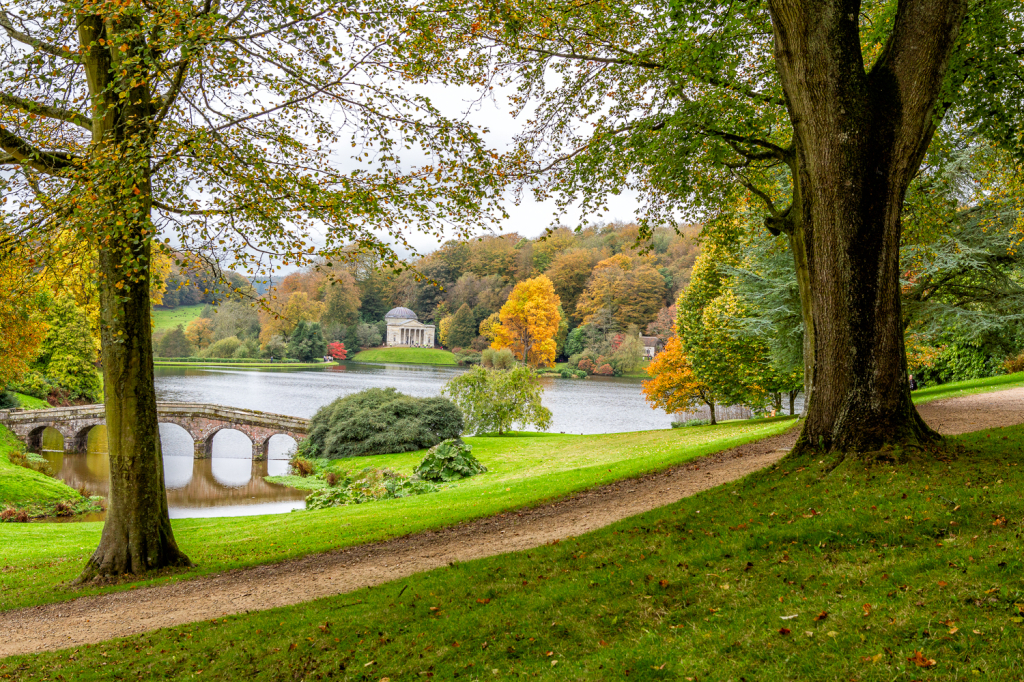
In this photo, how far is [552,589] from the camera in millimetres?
5277

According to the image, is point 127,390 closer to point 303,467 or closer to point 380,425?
point 380,425

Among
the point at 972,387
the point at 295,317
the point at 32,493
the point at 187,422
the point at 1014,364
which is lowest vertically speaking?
the point at 32,493

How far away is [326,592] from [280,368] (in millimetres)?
61317

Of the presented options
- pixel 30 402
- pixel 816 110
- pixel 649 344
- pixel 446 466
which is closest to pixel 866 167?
pixel 816 110

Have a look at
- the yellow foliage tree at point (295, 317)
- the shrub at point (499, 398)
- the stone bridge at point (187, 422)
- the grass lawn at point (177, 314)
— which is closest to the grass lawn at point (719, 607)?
the shrub at point (499, 398)

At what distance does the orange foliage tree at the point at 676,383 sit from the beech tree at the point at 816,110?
15.5 metres

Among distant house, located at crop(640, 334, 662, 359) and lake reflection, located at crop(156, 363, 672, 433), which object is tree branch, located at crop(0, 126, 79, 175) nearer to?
lake reflection, located at crop(156, 363, 672, 433)

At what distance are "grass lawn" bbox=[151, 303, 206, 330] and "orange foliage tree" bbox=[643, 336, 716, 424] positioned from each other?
64373 millimetres

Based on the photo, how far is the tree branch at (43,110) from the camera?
24.6 feet

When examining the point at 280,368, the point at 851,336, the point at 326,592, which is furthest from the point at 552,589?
the point at 280,368

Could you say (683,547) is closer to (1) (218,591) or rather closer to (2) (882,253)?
(2) (882,253)

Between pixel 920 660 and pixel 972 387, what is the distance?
2086cm

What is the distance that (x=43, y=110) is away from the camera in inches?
316

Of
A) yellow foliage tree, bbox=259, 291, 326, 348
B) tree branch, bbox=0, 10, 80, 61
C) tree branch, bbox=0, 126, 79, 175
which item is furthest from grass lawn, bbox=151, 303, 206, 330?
tree branch, bbox=0, 126, 79, 175
